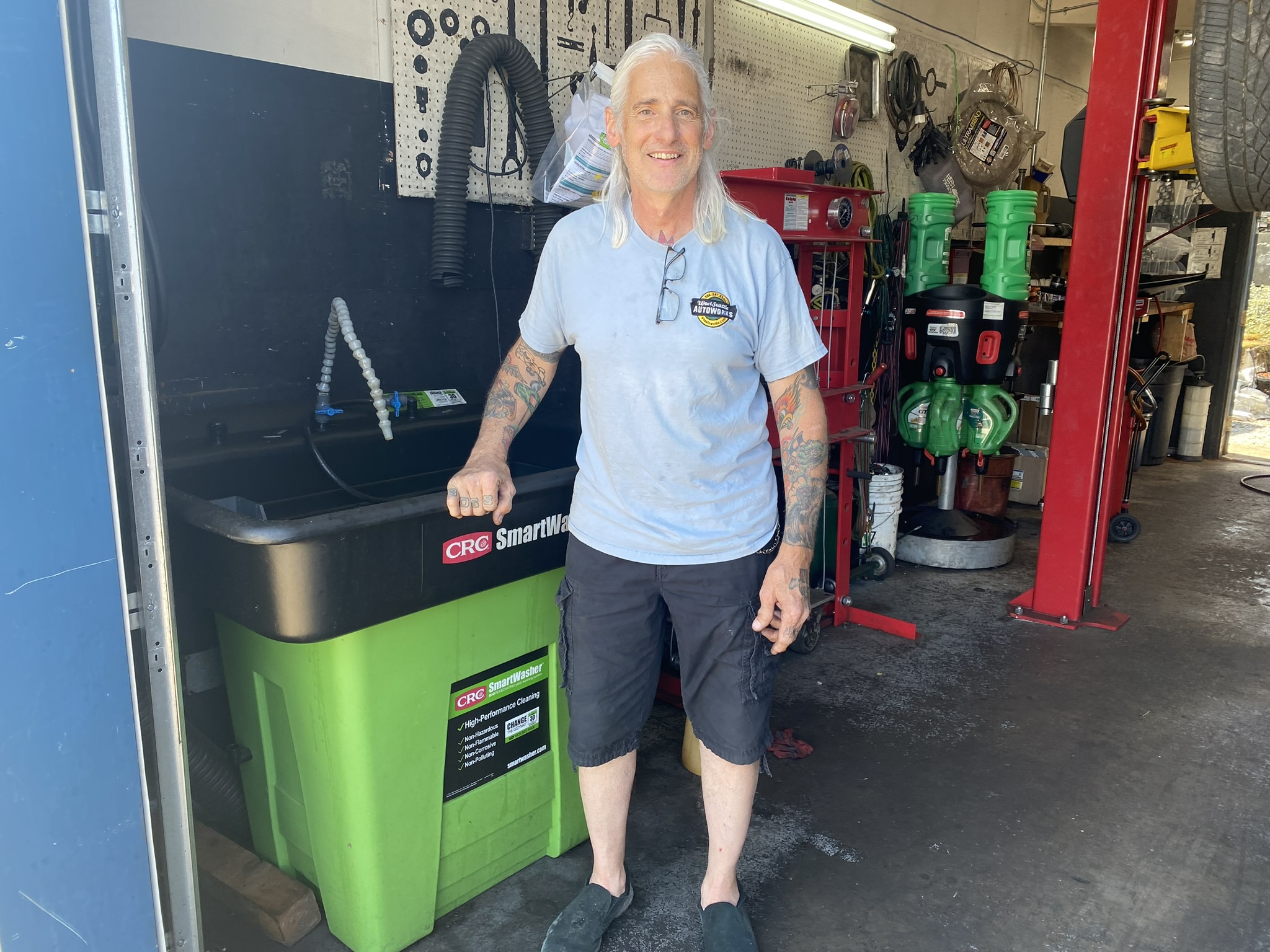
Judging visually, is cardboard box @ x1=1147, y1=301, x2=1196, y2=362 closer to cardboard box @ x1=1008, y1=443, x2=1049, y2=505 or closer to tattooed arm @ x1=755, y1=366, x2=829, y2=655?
cardboard box @ x1=1008, y1=443, x2=1049, y2=505

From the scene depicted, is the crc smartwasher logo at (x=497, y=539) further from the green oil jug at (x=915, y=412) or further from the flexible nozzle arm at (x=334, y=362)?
the green oil jug at (x=915, y=412)

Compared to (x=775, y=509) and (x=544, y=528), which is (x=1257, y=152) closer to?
A: (x=775, y=509)

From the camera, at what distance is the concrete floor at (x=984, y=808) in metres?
1.84

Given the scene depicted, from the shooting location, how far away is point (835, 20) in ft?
12.1

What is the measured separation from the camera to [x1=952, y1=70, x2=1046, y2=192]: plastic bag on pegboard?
4.90 m

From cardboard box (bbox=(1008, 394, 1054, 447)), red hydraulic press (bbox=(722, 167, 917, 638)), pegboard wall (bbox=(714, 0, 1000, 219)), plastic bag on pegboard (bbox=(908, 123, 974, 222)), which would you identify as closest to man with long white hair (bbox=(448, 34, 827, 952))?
red hydraulic press (bbox=(722, 167, 917, 638))

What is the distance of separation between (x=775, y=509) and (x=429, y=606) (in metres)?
0.63

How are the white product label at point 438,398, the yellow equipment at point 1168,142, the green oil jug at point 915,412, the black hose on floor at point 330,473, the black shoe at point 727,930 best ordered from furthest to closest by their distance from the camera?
1. the green oil jug at point 915,412
2. the yellow equipment at point 1168,142
3. the white product label at point 438,398
4. the black hose on floor at point 330,473
5. the black shoe at point 727,930

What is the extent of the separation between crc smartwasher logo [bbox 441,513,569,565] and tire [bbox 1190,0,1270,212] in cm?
188

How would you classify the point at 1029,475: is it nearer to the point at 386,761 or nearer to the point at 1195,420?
the point at 1195,420

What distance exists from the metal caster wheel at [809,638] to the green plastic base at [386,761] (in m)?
1.40

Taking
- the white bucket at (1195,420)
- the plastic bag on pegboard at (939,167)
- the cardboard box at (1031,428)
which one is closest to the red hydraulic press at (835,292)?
the plastic bag on pegboard at (939,167)

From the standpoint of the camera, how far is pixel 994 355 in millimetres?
4105

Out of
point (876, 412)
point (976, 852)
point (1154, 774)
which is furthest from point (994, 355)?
point (976, 852)
